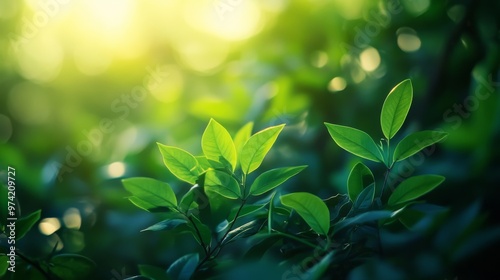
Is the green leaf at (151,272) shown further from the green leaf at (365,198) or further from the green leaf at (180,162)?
the green leaf at (365,198)

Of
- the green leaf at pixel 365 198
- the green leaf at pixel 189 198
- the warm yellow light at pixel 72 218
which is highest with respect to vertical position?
the green leaf at pixel 189 198

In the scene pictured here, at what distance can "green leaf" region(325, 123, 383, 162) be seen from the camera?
54cm

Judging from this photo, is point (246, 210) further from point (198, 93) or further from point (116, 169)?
point (198, 93)

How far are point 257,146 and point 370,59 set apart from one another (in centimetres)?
45

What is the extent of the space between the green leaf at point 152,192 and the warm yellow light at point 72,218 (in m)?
0.33

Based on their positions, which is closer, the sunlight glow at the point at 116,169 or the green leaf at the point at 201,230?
the green leaf at the point at 201,230

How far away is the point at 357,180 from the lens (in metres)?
0.54

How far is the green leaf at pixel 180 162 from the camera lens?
0.53 meters

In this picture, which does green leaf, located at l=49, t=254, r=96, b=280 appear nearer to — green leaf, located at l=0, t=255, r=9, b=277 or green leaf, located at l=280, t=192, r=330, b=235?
green leaf, located at l=0, t=255, r=9, b=277

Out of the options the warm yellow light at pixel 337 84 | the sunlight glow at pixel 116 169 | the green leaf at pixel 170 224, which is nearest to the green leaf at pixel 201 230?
the green leaf at pixel 170 224

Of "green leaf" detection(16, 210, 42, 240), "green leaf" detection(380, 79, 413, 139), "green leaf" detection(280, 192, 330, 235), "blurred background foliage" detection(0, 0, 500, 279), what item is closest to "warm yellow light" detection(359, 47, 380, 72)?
"blurred background foliage" detection(0, 0, 500, 279)

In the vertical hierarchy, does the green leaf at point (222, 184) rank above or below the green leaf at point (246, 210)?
above

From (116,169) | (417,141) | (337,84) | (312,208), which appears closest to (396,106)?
(417,141)

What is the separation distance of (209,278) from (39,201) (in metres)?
0.41
